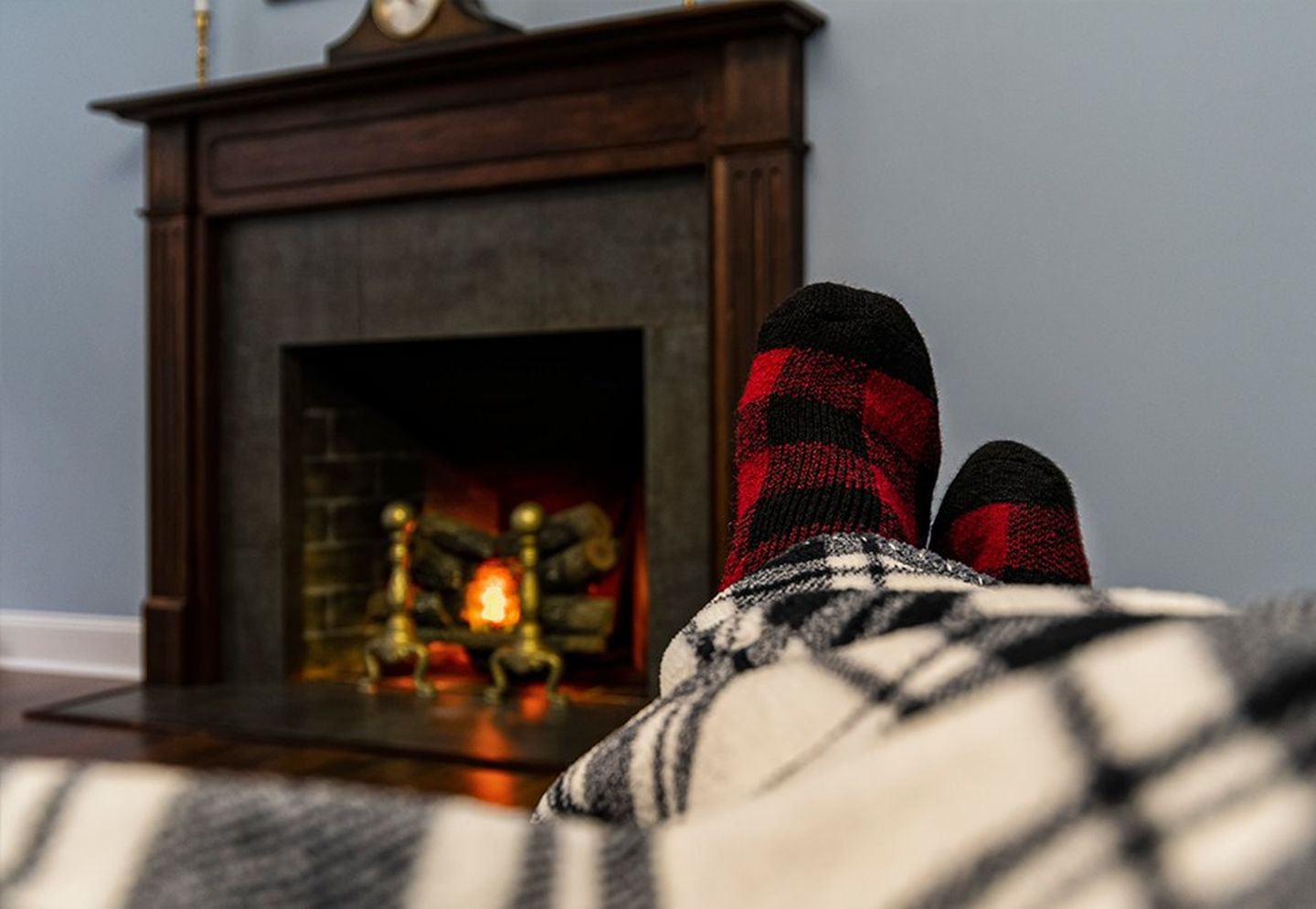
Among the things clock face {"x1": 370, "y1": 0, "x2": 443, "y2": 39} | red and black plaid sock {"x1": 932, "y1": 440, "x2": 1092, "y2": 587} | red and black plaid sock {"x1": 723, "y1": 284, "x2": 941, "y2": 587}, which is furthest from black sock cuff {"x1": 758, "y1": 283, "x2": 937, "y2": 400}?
clock face {"x1": 370, "y1": 0, "x2": 443, "y2": 39}

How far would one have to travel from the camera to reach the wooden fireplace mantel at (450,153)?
1.90 meters

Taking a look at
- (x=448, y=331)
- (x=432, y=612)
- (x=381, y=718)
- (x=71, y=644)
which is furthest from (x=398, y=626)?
(x=71, y=644)

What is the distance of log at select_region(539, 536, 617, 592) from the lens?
2.27 metres

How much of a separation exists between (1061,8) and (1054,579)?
1.13 meters

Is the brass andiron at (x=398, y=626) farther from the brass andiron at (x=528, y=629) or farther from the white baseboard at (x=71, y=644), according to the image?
the white baseboard at (x=71, y=644)

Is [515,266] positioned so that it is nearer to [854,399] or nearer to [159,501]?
[159,501]

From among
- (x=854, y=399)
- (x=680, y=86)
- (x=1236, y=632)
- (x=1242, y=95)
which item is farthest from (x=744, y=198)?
(x=1236, y=632)

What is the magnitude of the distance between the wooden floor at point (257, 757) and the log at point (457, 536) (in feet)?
1.67

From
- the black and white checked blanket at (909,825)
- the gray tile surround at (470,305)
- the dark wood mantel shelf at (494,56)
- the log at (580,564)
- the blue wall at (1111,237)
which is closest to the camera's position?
the black and white checked blanket at (909,825)

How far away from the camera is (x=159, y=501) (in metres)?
2.42

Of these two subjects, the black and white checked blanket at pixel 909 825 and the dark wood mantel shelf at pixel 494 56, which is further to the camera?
the dark wood mantel shelf at pixel 494 56

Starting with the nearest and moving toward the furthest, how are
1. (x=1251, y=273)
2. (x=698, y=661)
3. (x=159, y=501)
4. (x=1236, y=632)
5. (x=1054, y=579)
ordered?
(x=1236, y=632)
(x=698, y=661)
(x=1054, y=579)
(x=1251, y=273)
(x=159, y=501)

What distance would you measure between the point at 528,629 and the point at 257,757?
0.49m

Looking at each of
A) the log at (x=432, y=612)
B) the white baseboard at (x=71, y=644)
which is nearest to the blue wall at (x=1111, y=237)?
the log at (x=432, y=612)
